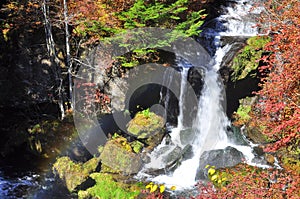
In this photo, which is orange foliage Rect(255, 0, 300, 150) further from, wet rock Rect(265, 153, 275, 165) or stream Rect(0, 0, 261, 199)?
stream Rect(0, 0, 261, 199)

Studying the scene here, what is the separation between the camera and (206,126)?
1175 cm

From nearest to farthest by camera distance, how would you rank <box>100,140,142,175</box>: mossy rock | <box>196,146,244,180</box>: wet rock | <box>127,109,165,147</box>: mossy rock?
<box>196,146,244,180</box>: wet rock → <box>100,140,142,175</box>: mossy rock → <box>127,109,165,147</box>: mossy rock

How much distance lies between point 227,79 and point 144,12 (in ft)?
14.9

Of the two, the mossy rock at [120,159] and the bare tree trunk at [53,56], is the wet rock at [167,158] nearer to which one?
the mossy rock at [120,159]

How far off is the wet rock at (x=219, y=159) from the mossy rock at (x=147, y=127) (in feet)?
7.22

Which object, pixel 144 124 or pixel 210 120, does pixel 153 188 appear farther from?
pixel 210 120

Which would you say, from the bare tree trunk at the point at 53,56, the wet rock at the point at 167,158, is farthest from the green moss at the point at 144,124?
the bare tree trunk at the point at 53,56

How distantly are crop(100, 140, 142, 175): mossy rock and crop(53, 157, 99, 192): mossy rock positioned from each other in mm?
487

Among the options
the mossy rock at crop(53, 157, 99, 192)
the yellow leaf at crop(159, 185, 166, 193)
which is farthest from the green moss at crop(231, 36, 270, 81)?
the mossy rock at crop(53, 157, 99, 192)

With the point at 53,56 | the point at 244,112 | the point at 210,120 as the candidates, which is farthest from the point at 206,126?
the point at 53,56

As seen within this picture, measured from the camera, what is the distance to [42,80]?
11859 millimetres

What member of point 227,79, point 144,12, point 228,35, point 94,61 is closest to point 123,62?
point 94,61

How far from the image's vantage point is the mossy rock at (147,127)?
11.4 m

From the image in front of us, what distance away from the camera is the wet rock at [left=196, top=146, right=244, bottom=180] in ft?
A: 31.6
